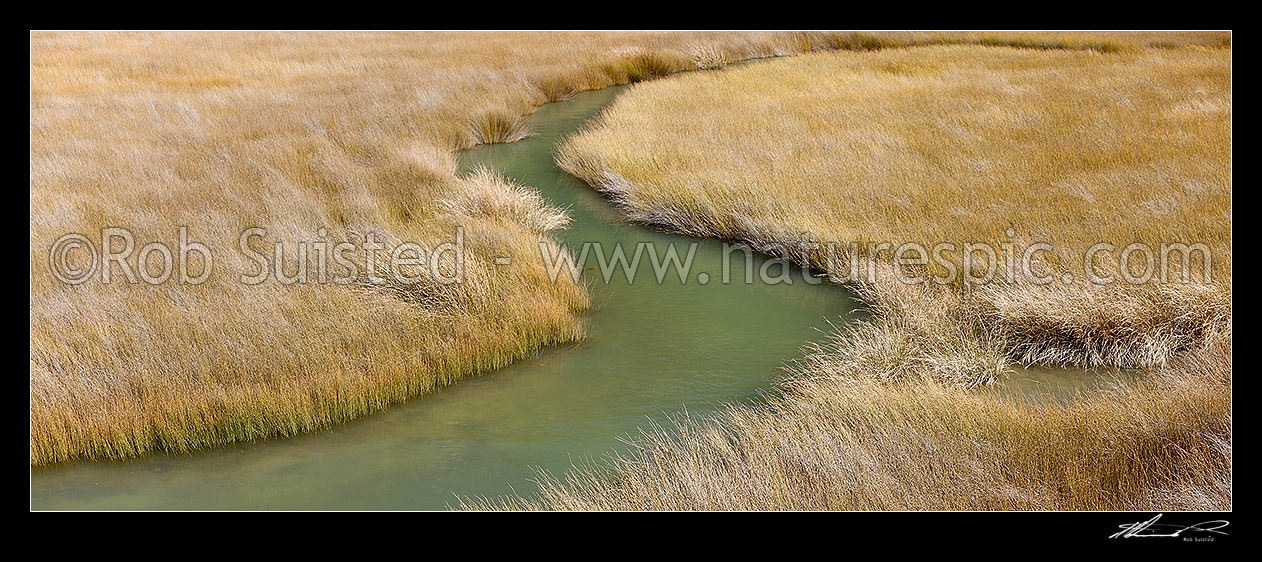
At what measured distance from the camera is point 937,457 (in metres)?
4.35

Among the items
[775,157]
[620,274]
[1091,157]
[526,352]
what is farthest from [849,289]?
[1091,157]

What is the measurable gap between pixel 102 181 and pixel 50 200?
818 mm

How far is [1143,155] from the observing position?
9945 mm

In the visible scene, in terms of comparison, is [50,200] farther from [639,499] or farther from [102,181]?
[639,499]

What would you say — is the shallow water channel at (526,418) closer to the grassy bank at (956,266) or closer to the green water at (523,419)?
the green water at (523,419)

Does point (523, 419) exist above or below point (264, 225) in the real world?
below

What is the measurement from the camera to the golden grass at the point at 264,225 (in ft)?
18.1

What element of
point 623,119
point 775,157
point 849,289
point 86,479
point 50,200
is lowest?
point 86,479

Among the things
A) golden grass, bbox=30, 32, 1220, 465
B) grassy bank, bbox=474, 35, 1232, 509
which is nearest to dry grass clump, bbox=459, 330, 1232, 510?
grassy bank, bbox=474, 35, 1232, 509

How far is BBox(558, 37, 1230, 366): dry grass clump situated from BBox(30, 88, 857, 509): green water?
4.33ft
